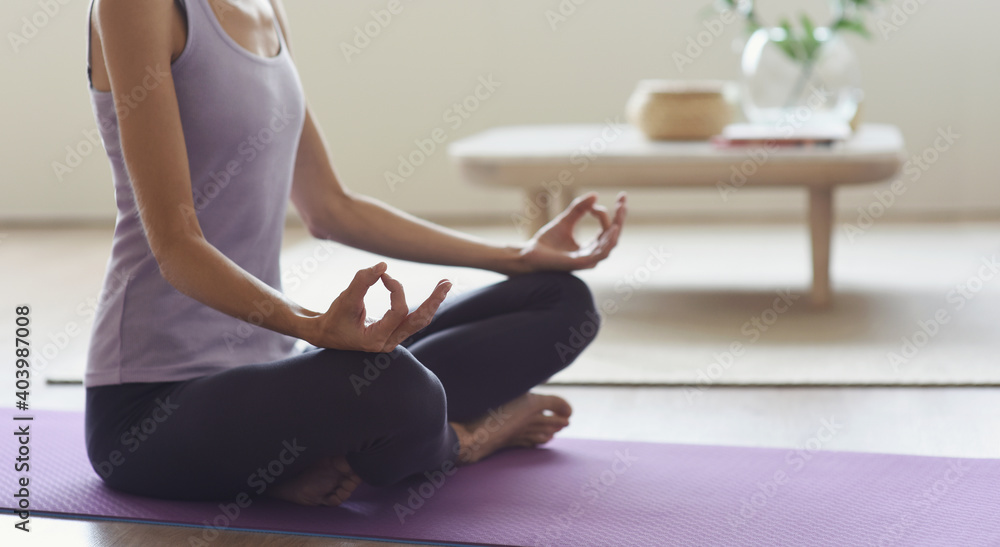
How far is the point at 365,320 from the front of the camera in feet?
3.24

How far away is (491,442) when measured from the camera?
1.35 meters

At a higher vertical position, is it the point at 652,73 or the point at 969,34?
the point at 969,34

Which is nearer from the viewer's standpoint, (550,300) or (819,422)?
(550,300)

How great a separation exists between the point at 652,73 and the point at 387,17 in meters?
Result: 0.95

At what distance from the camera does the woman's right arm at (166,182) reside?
3.26ft

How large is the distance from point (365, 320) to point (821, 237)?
1.58m

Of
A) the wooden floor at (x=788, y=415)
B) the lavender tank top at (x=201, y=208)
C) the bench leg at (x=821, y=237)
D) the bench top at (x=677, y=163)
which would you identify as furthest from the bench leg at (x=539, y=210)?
the lavender tank top at (x=201, y=208)

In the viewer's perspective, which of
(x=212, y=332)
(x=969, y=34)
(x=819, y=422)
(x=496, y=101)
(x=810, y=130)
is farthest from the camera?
(x=496, y=101)

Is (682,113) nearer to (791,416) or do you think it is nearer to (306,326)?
(791,416)

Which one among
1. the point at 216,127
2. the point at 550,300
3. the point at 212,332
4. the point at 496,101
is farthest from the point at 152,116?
the point at 496,101

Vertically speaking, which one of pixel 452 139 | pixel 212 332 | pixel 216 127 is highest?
pixel 216 127

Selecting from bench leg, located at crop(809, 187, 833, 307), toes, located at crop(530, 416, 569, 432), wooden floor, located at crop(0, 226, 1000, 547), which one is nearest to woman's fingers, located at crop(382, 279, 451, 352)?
toes, located at crop(530, 416, 569, 432)

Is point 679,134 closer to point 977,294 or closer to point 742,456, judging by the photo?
point 977,294

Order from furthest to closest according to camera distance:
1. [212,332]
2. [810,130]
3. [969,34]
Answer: [969,34], [810,130], [212,332]
